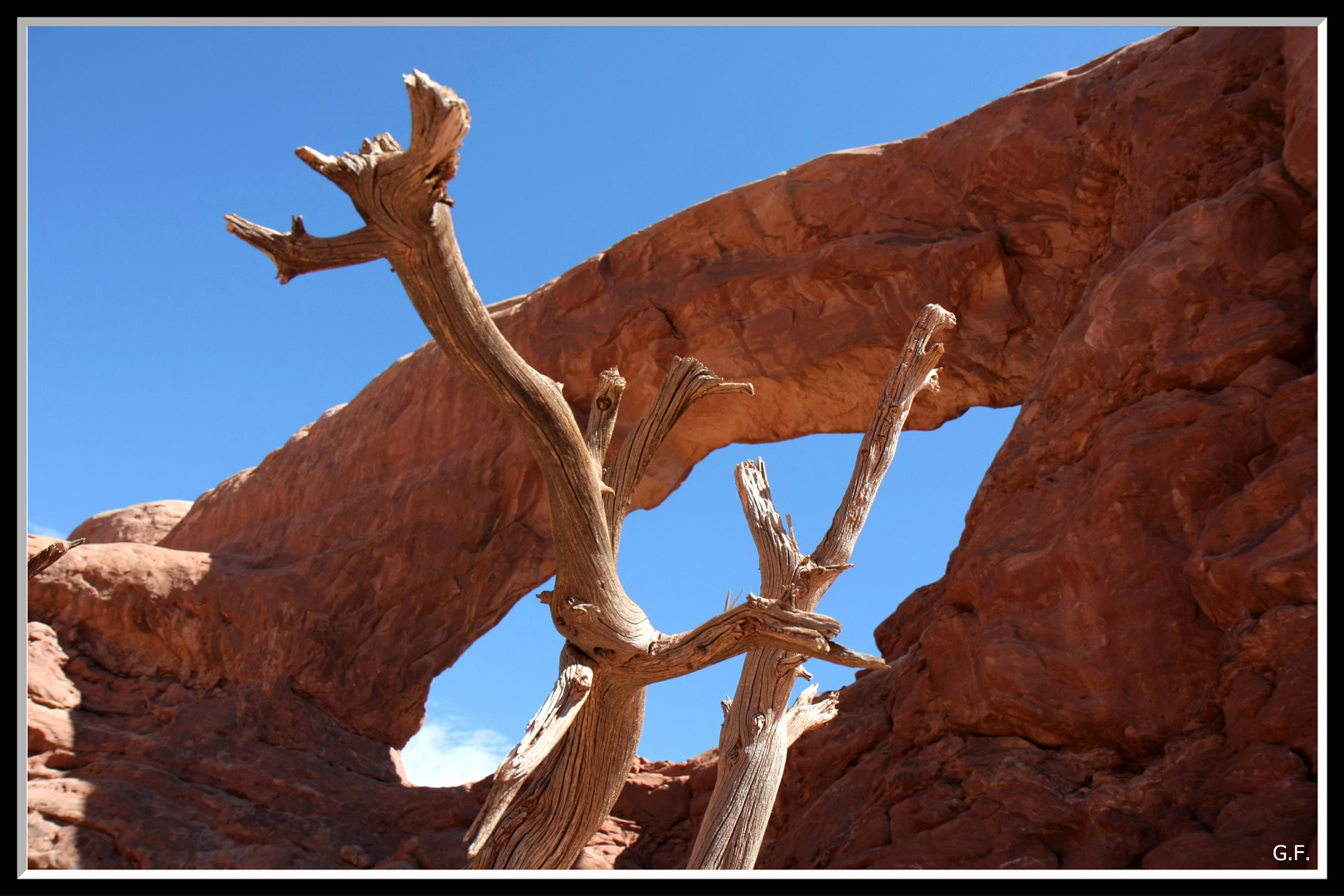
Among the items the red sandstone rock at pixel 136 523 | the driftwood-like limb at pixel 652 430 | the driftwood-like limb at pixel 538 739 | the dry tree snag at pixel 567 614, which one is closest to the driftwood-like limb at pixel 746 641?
the dry tree snag at pixel 567 614

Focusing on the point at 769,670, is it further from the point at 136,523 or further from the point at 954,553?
the point at 136,523

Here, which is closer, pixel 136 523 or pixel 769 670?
pixel 769 670

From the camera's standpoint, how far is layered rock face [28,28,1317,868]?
7.06 metres

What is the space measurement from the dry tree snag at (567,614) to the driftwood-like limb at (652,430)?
12 millimetres

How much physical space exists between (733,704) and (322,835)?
5.80 meters

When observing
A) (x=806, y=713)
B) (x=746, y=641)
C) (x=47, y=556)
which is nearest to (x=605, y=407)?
(x=746, y=641)

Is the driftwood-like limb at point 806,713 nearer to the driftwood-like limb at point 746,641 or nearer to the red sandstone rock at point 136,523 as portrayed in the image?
the driftwood-like limb at point 746,641

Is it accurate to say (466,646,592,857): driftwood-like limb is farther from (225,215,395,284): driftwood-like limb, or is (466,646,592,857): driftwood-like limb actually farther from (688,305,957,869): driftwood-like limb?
(225,215,395,284): driftwood-like limb

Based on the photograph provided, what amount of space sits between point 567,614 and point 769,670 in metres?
2.25

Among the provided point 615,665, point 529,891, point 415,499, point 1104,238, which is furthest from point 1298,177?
Result: point 415,499

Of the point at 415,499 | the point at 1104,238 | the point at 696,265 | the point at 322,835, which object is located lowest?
the point at 322,835

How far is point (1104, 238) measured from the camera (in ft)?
33.6

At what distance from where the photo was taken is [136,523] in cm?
1845

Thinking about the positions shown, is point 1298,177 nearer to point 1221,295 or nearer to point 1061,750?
point 1221,295
